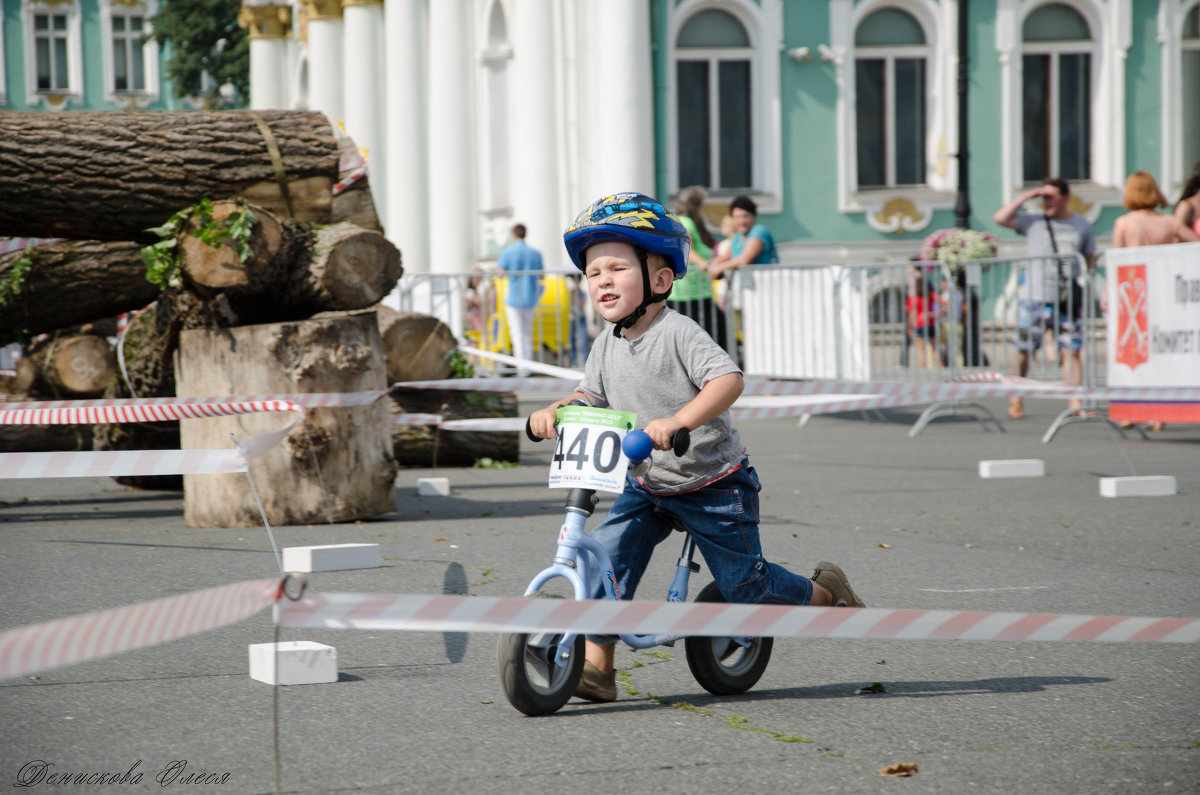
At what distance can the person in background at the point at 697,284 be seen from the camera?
14352 millimetres

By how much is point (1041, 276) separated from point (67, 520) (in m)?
8.33

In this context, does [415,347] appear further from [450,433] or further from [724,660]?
[724,660]

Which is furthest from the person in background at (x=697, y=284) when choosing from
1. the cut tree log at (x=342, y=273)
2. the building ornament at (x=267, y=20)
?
the building ornament at (x=267, y=20)

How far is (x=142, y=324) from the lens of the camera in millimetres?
9008

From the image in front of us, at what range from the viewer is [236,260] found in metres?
7.30

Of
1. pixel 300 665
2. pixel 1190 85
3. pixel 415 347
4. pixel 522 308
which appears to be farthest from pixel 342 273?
pixel 1190 85

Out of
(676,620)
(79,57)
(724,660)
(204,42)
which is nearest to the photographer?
(676,620)

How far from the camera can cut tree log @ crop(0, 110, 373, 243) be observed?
792cm

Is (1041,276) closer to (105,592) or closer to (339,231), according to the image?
(339,231)

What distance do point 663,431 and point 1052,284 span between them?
9805mm

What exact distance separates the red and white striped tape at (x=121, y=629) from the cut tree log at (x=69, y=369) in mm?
8414

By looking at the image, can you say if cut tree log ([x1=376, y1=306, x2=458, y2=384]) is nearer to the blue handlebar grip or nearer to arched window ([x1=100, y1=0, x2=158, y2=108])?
the blue handlebar grip

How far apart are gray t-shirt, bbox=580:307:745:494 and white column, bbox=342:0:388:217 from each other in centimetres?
2442

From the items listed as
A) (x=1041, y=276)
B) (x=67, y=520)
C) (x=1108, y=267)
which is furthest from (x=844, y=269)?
(x=67, y=520)
